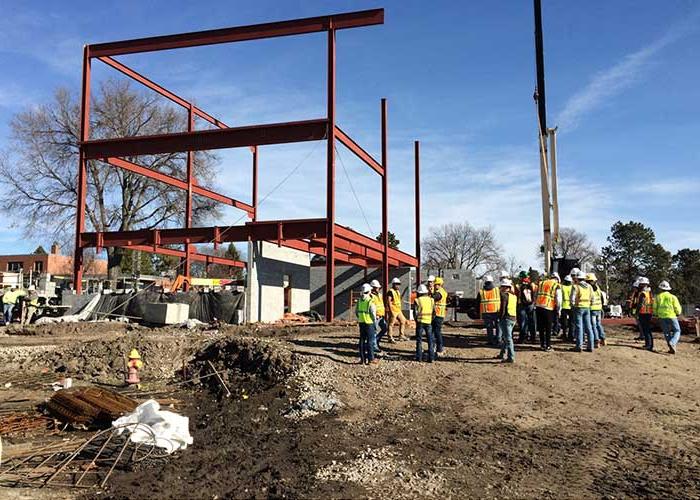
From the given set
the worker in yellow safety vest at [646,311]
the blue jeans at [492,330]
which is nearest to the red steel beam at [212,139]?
the blue jeans at [492,330]

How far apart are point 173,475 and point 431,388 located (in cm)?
548

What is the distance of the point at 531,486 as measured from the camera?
6.56m

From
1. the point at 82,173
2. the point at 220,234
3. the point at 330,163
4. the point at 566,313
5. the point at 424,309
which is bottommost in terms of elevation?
the point at 566,313

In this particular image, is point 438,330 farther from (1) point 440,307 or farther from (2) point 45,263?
(2) point 45,263

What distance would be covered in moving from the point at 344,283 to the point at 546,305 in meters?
22.3

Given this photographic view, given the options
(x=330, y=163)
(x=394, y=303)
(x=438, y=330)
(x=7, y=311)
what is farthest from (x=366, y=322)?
(x=7, y=311)

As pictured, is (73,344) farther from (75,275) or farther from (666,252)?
(666,252)

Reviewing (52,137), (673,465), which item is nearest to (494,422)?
(673,465)

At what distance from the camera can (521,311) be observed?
14.5m

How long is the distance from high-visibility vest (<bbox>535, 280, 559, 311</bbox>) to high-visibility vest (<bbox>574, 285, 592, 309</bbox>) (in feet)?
1.73

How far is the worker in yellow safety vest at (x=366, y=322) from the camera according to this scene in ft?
40.0

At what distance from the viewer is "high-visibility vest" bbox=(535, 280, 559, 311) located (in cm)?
1364

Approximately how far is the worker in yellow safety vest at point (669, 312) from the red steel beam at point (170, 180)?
22.0 m

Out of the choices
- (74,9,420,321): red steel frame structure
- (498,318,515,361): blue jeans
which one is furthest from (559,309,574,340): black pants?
(74,9,420,321): red steel frame structure
